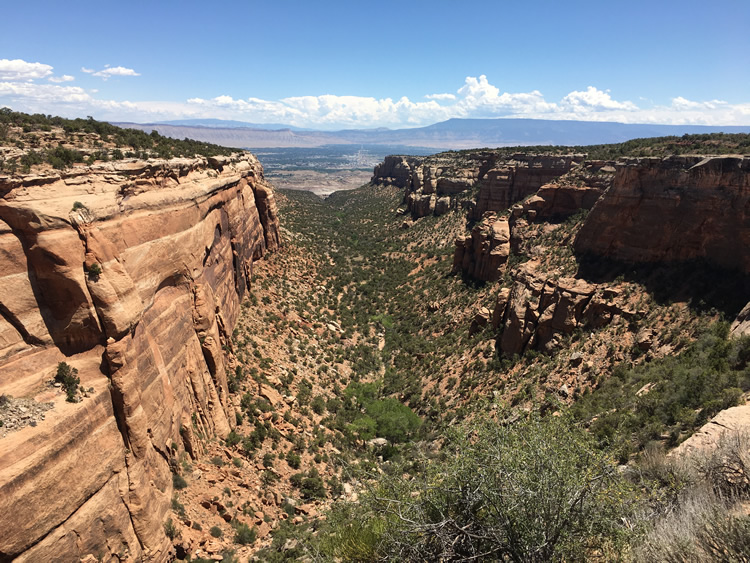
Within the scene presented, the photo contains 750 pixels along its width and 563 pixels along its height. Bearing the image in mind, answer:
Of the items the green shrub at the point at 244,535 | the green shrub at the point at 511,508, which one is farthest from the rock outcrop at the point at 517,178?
the green shrub at the point at 244,535

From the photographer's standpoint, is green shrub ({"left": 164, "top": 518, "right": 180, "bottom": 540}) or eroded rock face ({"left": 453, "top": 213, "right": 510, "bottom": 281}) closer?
green shrub ({"left": 164, "top": 518, "right": 180, "bottom": 540})

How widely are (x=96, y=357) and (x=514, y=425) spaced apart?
49.6ft

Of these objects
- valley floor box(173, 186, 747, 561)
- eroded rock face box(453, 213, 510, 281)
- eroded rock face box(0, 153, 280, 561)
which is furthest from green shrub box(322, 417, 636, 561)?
eroded rock face box(453, 213, 510, 281)

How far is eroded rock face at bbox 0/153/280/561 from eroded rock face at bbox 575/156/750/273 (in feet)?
110

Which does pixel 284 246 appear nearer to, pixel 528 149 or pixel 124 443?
pixel 124 443

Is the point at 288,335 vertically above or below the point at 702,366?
below

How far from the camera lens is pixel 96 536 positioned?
41.7 feet

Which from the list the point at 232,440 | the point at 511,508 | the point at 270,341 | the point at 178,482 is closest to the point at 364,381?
the point at 270,341

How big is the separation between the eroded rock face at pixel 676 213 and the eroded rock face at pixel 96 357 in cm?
3344

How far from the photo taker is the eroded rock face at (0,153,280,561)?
460 inches

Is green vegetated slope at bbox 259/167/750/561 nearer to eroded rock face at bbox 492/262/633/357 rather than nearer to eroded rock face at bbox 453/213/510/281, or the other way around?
eroded rock face at bbox 492/262/633/357

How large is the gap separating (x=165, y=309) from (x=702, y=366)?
87.4ft

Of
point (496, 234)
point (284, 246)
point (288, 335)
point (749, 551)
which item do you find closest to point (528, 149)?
point (496, 234)

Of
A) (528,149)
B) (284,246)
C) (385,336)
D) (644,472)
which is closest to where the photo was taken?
(644,472)
